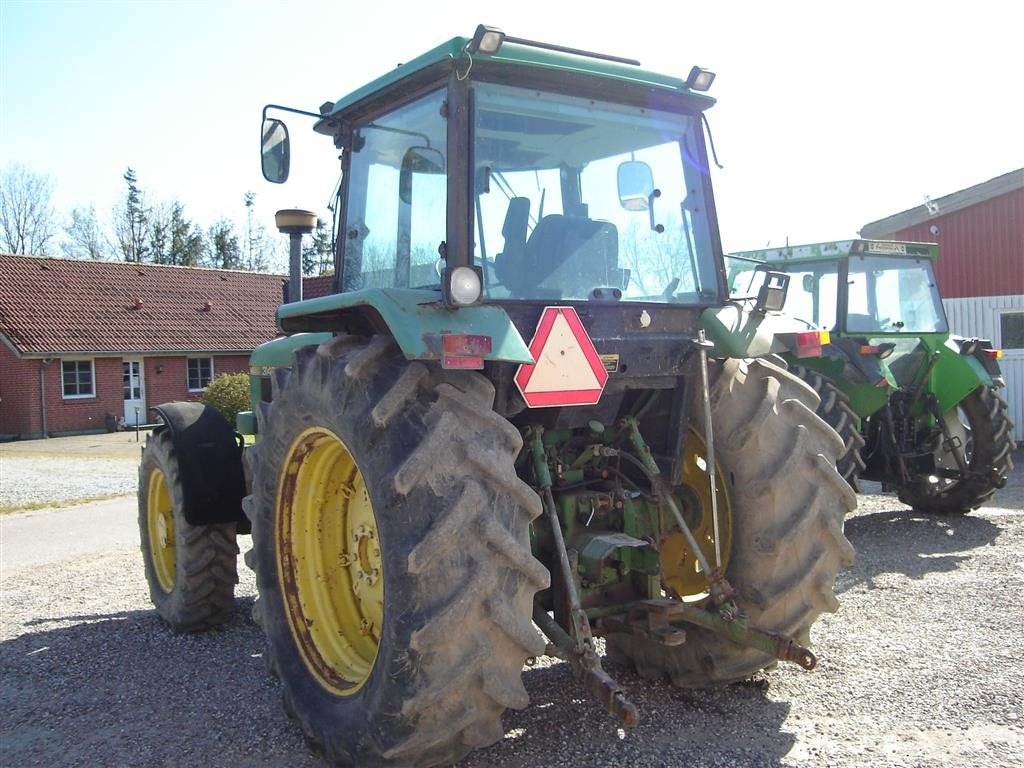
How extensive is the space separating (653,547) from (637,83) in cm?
204

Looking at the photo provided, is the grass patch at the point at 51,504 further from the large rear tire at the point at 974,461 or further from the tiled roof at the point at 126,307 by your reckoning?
the tiled roof at the point at 126,307

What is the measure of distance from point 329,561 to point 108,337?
2542cm

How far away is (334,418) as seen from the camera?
11.9ft

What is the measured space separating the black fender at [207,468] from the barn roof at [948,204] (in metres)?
13.4

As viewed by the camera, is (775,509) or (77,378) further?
(77,378)

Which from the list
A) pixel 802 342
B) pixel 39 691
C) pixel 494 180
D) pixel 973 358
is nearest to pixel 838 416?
pixel 973 358

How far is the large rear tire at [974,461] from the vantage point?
9148 millimetres

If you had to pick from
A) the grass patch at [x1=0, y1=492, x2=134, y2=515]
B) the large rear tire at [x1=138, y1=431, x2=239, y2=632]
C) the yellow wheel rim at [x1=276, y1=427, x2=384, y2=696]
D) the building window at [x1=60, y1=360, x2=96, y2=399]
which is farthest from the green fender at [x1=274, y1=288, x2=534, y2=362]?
the building window at [x1=60, y1=360, x2=96, y2=399]

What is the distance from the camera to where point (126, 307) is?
95.1ft

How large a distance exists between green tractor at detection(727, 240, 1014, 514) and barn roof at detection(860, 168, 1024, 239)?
6.13 m

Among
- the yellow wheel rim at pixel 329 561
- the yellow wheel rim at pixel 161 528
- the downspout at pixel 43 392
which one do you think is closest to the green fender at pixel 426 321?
the yellow wheel rim at pixel 329 561

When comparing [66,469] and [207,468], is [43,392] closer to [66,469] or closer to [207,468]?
[66,469]

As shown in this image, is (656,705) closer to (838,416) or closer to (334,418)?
(334,418)

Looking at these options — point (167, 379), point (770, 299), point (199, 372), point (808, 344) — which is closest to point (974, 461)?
point (808, 344)
